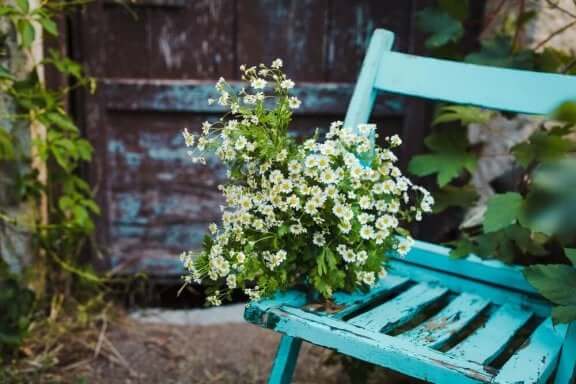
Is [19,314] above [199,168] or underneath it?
underneath

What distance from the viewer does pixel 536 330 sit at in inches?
43.3

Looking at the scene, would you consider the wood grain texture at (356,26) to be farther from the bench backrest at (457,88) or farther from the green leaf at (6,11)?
the green leaf at (6,11)

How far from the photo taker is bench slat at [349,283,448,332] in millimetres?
1065

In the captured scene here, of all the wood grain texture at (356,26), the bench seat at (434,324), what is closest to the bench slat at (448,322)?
the bench seat at (434,324)

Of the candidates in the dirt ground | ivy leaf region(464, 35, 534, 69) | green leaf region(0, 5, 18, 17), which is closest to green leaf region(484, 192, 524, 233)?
ivy leaf region(464, 35, 534, 69)

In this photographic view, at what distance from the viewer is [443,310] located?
3.92ft

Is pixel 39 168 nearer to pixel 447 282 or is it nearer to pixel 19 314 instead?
pixel 19 314

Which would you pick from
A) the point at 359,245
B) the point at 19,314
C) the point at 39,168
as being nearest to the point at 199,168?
the point at 39,168

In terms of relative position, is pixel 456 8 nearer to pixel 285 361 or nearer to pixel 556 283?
pixel 556 283

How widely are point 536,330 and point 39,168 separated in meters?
1.34

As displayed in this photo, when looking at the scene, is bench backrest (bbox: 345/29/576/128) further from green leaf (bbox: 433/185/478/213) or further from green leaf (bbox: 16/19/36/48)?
green leaf (bbox: 16/19/36/48)

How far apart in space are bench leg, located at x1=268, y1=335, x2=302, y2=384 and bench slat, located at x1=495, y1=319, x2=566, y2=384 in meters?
0.37

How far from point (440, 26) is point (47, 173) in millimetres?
1133

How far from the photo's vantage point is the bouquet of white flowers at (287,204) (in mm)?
1018
